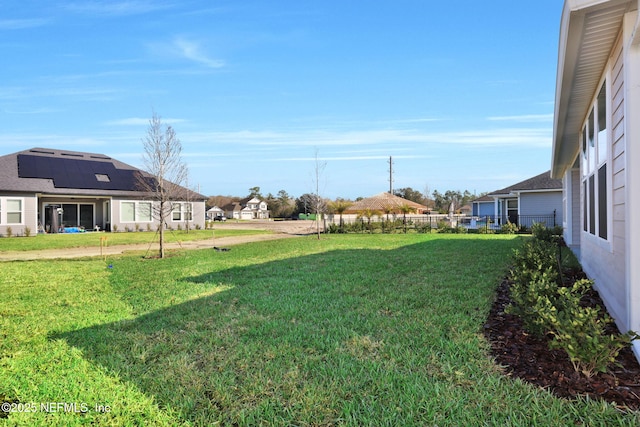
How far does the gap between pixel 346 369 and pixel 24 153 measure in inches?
1081

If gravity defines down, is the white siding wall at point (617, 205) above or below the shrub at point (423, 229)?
above

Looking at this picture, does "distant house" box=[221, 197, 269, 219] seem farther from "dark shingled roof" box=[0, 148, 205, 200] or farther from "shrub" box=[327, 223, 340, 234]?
"shrub" box=[327, 223, 340, 234]

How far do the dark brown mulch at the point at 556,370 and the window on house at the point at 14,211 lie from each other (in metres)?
22.8

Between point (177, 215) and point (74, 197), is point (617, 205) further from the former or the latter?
point (74, 197)

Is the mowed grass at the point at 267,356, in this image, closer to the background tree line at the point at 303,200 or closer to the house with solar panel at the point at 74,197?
the house with solar panel at the point at 74,197

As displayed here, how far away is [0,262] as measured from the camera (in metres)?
9.86

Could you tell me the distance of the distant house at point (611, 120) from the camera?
3.16 meters

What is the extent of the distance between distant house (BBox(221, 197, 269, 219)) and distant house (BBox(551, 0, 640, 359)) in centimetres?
6420

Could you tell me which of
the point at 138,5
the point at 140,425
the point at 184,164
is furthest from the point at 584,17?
the point at 184,164

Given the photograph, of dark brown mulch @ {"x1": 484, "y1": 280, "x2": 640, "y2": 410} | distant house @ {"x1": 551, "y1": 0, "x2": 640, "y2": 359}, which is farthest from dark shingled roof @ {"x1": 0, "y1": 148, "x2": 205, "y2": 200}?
dark brown mulch @ {"x1": 484, "y1": 280, "x2": 640, "y2": 410}

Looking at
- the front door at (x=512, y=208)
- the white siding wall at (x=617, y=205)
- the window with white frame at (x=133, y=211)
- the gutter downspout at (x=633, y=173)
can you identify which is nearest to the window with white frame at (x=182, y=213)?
the window with white frame at (x=133, y=211)

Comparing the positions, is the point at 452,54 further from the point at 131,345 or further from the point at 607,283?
the point at 131,345

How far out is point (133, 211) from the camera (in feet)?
76.5

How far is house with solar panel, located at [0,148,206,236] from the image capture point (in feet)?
62.7
